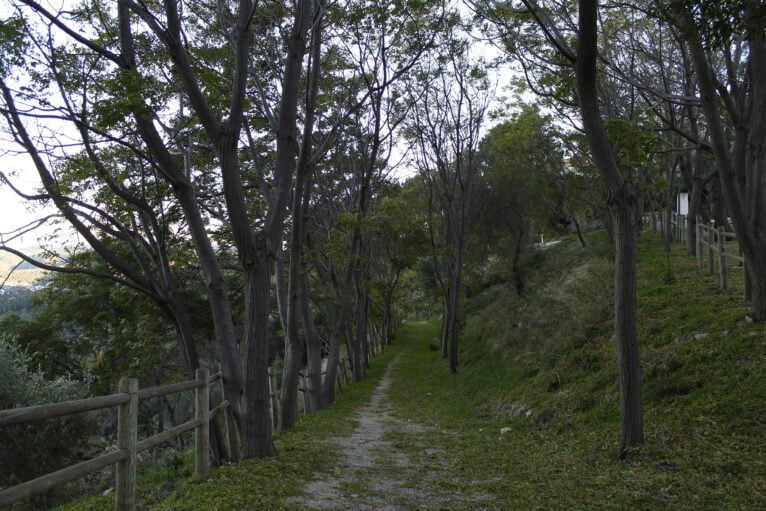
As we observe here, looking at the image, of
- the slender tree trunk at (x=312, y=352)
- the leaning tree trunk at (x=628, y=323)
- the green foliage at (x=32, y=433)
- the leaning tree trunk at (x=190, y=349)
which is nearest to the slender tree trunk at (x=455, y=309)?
the slender tree trunk at (x=312, y=352)

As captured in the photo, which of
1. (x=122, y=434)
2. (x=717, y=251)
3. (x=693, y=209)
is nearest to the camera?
(x=122, y=434)

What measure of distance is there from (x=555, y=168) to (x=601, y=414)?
683 inches

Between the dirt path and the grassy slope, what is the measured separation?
342 mm

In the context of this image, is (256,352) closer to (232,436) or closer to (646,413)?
(232,436)

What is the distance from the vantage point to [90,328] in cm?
1802

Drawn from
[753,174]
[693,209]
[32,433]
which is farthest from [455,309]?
[32,433]

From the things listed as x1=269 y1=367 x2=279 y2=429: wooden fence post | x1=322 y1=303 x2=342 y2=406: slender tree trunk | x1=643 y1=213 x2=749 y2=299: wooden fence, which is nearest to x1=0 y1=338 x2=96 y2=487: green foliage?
x1=269 y1=367 x2=279 y2=429: wooden fence post

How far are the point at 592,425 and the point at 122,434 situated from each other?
6.20 metres

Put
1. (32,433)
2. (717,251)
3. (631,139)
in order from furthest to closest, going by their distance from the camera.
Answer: (32,433) → (717,251) → (631,139)

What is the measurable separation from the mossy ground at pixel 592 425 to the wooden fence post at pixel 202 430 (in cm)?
51

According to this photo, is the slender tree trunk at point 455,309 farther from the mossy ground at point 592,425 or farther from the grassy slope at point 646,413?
the grassy slope at point 646,413

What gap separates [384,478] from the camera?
19.7 ft

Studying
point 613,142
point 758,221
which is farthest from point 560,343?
point 613,142

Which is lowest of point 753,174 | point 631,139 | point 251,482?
point 251,482
